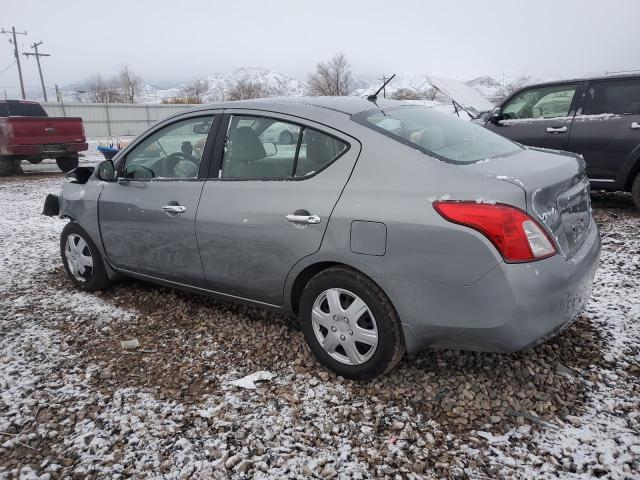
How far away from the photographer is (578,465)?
2.09 metres

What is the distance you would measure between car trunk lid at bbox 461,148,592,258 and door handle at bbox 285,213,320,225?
0.83 metres

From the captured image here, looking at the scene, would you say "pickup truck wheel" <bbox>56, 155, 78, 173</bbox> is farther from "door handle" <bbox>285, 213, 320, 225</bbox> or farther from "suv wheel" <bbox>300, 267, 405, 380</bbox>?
"suv wheel" <bbox>300, 267, 405, 380</bbox>

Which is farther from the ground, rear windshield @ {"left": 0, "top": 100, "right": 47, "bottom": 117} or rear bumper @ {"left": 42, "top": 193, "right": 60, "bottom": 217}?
rear windshield @ {"left": 0, "top": 100, "right": 47, "bottom": 117}

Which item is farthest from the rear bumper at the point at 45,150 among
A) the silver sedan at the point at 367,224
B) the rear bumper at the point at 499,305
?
the rear bumper at the point at 499,305

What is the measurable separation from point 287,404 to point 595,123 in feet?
18.6

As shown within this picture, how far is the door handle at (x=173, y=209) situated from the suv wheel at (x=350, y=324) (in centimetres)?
113

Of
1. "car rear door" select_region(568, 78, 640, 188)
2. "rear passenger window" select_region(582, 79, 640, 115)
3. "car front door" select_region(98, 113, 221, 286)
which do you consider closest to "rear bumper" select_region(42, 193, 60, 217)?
"car front door" select_region(98, 113, 221, 286)

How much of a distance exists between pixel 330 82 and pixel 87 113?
3206cm

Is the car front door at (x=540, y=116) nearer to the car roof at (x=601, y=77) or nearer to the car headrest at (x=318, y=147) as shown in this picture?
the car roof at (x=601, y=77)

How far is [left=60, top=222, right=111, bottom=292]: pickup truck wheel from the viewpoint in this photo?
4.14 metres

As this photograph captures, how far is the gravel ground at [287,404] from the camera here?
2.19 m

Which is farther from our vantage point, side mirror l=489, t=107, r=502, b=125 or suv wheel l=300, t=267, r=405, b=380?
side mirror l=489, t=107, r=502, b=125

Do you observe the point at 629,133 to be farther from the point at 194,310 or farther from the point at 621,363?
the point at 194,310

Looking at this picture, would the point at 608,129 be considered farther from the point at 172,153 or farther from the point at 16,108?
the point at 16,108
